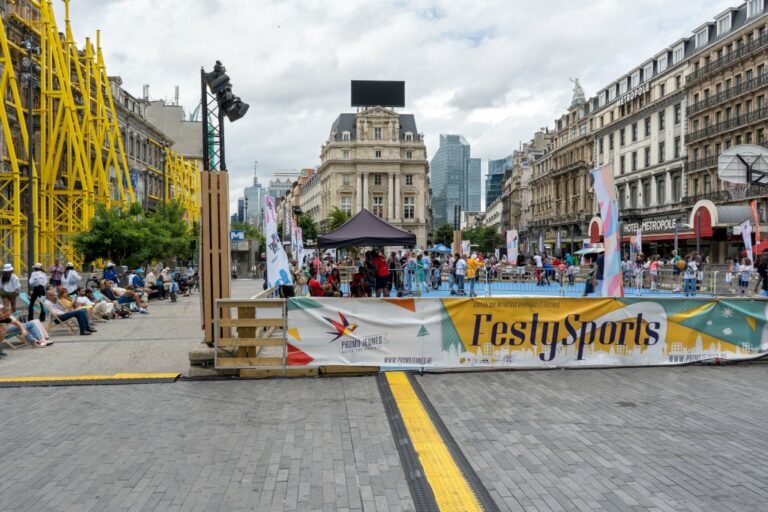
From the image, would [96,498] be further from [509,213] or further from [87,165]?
[509,213]

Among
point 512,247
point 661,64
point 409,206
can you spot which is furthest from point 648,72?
point 409,206

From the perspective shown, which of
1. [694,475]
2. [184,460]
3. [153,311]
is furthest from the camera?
[153,311]

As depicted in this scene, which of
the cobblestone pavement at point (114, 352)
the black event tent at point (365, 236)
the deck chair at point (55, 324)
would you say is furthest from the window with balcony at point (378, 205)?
the deck chair at point (55, 324)

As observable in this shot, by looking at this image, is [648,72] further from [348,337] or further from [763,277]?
[348,337]

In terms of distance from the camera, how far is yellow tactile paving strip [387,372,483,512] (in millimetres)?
4543

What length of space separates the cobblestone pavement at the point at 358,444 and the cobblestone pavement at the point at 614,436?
0.02 metres

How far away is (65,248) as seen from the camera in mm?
33406

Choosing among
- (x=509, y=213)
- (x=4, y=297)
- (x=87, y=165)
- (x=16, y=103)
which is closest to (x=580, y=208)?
(x=509, y=213)

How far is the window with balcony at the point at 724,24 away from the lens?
5056cm

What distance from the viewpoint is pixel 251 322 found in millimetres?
8969

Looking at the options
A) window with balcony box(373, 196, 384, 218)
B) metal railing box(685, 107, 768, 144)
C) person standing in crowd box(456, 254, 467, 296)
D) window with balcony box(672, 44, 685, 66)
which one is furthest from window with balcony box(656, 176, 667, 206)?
window with balcony box(373, 196, 384, 218)

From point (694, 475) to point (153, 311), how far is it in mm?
17815

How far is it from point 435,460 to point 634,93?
221ft

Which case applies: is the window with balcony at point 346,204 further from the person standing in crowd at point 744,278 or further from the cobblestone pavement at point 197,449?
the cobblestone pavement at point 197,449
